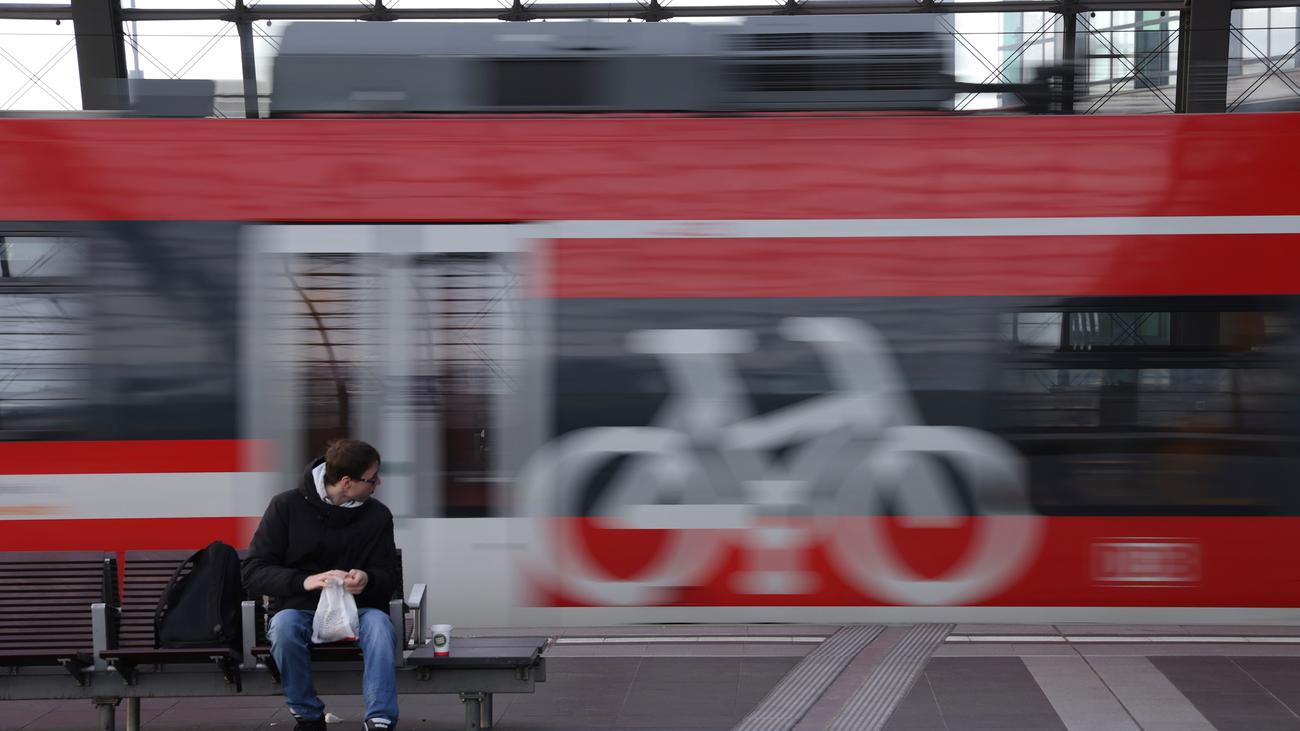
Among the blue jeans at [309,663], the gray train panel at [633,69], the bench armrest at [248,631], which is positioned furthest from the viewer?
the gray train panel at [633,69]

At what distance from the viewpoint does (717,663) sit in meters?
6.68

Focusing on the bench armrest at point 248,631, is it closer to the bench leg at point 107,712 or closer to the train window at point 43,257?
the bench leg at point 107,712

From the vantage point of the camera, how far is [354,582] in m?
5.07

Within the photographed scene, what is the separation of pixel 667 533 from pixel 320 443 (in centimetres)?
199

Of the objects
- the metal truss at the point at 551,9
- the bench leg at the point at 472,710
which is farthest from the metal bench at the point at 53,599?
the metal truss at the point at 551,9

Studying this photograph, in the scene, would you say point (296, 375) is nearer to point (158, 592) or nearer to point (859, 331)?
point (158, 592)

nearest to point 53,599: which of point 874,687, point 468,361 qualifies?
point 468,361

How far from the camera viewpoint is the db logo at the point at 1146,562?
643 centimetres

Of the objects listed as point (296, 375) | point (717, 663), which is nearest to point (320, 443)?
point (296, 375)

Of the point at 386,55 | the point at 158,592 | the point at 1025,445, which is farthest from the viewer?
the point at 386,55

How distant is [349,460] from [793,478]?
8.26ft

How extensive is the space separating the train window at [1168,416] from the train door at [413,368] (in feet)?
9.24

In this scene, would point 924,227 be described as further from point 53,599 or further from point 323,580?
point 53,599

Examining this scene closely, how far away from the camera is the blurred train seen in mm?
6449
